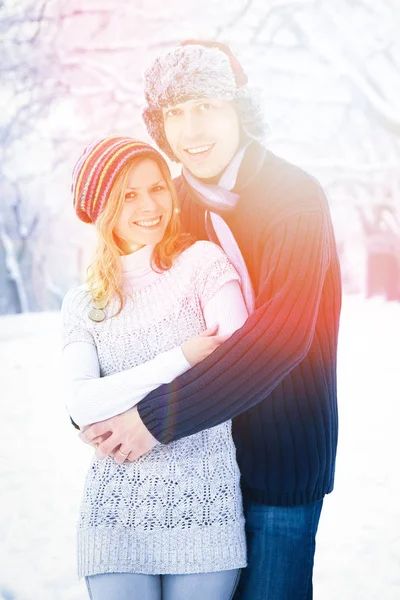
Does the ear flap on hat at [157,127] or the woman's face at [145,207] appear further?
the ear flap on hat at [157,127]

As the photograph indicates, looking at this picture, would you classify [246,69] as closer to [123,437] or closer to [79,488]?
[79,488]

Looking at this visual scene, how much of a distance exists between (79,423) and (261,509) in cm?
41

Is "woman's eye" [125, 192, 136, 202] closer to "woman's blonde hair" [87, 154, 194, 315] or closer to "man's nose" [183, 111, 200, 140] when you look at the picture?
"woman's blonde hair" [87, 154, 194, 315]

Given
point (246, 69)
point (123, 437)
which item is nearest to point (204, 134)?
point (123, 437)

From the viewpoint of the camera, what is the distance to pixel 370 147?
1054cm

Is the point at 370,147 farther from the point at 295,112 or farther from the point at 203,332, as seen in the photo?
the point at 203,332

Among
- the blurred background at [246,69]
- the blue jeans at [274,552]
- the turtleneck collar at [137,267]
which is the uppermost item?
the blurred background at [246,69]

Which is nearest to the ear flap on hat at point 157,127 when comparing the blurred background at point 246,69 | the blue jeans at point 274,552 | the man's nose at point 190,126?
the man's nose at point 190,126

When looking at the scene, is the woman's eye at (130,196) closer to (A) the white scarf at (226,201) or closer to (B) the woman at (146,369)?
(B) the woman at (146,369)

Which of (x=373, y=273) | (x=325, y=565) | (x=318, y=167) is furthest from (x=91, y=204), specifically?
(x=373, y=273)

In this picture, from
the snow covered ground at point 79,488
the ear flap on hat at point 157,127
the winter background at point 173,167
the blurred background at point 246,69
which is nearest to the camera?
the ear flap on hat at point 157,127

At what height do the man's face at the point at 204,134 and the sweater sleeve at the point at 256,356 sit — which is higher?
the man's face at the point at 204,134

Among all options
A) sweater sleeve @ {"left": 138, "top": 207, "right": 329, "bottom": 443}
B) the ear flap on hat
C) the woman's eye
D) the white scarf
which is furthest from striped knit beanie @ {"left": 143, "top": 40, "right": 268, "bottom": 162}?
sweater sleeve @ {"left": 138, "top": 207, "right": 329, "bottom": 443}

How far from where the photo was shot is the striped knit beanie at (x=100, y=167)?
1.33 metres
